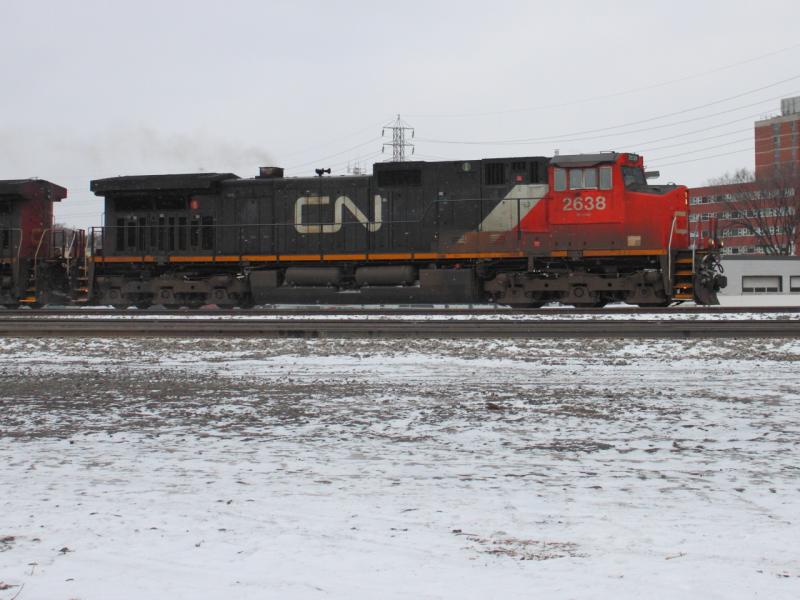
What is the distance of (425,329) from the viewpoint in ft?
39.6

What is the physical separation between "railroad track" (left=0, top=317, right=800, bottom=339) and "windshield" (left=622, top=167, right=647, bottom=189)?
4517 mm

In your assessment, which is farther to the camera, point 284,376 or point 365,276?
point 365,276

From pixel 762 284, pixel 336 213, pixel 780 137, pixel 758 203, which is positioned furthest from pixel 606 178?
pixel 780 137

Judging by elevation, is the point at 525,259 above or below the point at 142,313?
above

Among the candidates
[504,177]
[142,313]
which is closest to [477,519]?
[504,177]

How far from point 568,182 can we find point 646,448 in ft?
41.0

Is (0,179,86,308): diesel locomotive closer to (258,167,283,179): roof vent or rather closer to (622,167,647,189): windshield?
(258,167,283,179): roof vent

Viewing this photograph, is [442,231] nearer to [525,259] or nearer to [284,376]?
[525,259]

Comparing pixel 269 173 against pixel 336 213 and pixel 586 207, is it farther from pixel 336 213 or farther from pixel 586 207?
pixel 586 207

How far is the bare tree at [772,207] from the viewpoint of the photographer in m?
58.5

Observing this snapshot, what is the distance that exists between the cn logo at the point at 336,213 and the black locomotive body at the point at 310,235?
26 millimetres

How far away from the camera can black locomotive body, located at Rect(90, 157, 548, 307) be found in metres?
16.9

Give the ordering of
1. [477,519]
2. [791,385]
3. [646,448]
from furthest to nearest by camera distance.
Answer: [791,385]
[646,448]
[477,519]

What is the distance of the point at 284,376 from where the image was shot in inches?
320
